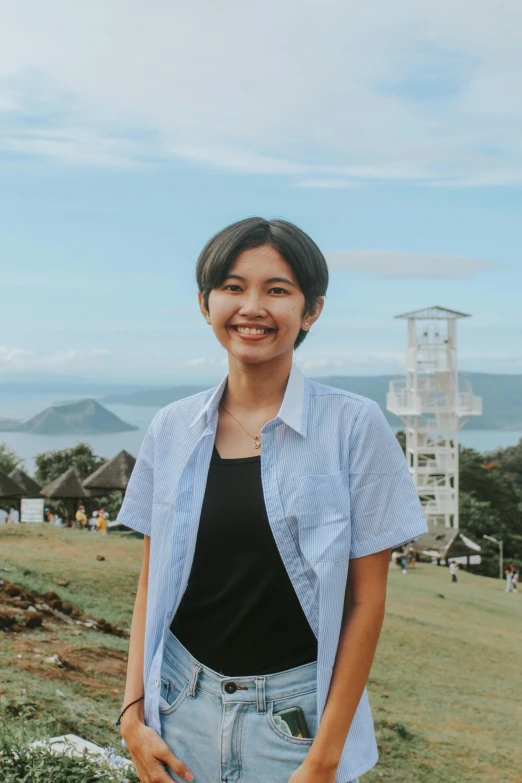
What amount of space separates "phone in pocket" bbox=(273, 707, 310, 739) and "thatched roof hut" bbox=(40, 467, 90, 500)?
17.5 m

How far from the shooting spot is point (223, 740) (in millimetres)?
2029

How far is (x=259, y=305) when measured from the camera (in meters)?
2.09

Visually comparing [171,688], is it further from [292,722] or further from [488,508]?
[488,508]

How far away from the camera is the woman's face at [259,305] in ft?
6.88

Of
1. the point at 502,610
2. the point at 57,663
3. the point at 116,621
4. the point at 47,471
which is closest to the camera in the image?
the point at 57,663

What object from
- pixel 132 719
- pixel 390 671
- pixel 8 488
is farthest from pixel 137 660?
pixel 8 488

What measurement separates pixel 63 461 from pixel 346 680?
3827 centimetres

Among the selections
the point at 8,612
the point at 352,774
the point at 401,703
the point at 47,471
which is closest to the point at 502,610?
the point at 401,703

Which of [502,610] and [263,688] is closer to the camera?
[263,688]

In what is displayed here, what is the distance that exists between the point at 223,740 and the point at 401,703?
23.2ft

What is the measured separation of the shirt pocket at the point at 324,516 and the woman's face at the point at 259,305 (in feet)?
1.15

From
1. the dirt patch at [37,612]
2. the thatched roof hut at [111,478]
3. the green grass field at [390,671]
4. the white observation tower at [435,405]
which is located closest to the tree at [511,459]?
the white observation tower at [435,405]

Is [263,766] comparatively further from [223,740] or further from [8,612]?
[8,612]

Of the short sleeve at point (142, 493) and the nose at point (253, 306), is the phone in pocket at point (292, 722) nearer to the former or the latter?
the short sleeve at point (142, 493)
